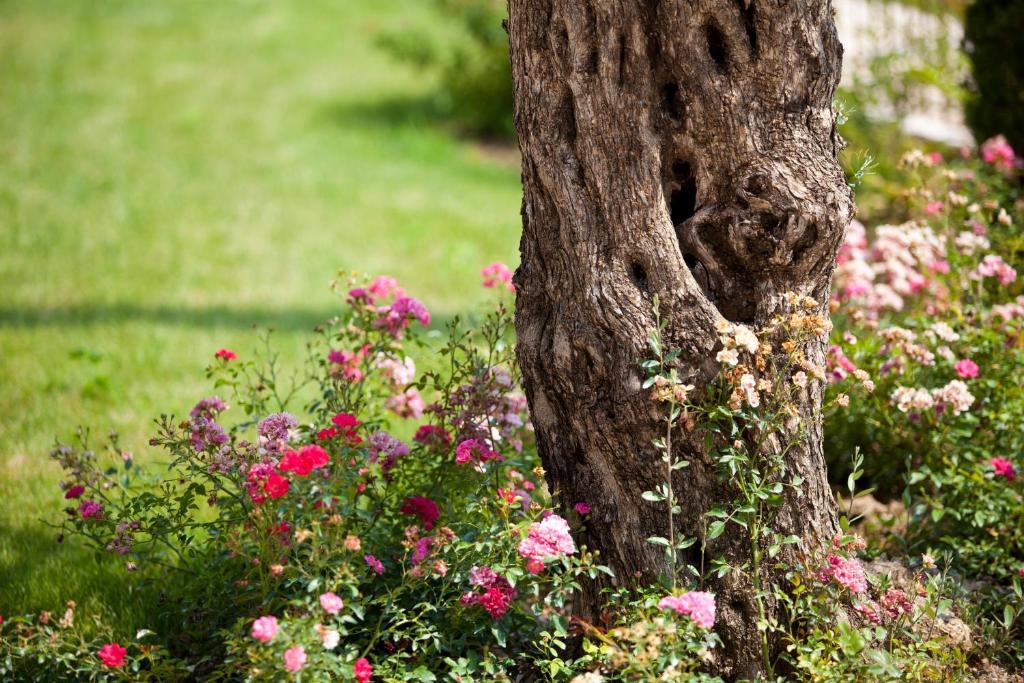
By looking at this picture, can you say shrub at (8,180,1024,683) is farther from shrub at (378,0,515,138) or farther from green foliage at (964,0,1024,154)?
Answer: shrub at (378,0,515,138)

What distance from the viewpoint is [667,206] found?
271 cm

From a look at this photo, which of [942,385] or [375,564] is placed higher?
[942,385]

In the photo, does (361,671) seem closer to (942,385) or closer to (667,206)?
(667,206)

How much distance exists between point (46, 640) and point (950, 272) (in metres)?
3.39

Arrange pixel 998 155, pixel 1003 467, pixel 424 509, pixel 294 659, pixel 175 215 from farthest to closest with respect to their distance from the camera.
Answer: pixel 175 215, pixel 998 155, pixel 1003 467, pixel 424 509, pixel 294 659

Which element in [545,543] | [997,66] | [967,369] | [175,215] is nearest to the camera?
[545,543]

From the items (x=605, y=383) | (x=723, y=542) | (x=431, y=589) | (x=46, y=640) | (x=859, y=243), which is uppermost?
(x=859, y=243)

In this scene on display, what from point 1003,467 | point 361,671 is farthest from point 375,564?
point 1003,467

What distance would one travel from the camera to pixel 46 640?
101 inches

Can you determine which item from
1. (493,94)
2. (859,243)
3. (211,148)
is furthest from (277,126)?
(859,243)

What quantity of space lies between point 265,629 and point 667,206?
1466mm

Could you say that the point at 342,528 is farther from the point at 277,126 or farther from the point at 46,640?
the point at 277,126

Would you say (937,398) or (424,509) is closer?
(424,509)

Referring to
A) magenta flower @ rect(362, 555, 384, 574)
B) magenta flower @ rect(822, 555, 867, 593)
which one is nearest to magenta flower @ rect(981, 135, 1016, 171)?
magenta flower @ rect(822, 555, 867, 593)
